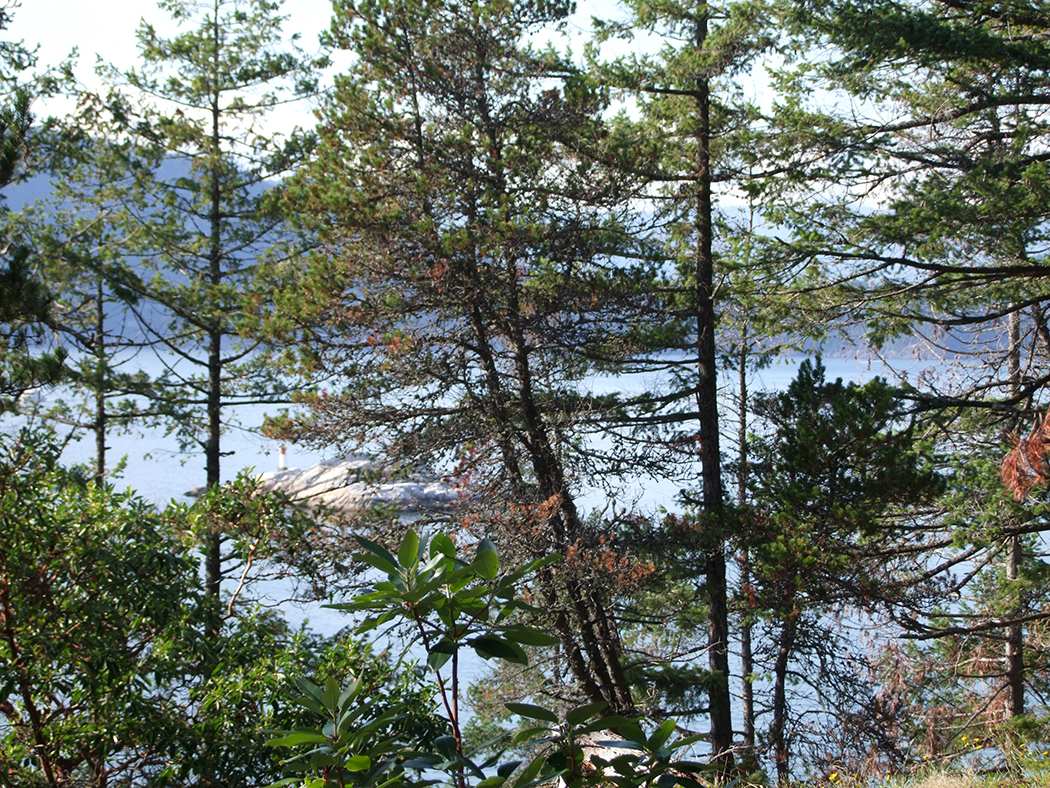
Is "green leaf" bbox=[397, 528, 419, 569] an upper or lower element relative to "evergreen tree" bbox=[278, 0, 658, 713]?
lower

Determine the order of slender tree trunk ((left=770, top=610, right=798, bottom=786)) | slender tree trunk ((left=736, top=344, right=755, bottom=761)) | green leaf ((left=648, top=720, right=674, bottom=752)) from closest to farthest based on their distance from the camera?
green leaf ((left=648, top=720, right=674, bottom=752))
slender tree trunk ((left=736, top=344, right=755, bottom=761))
slender tree trunk ((left=770, top=610, right=798, bottom=786))

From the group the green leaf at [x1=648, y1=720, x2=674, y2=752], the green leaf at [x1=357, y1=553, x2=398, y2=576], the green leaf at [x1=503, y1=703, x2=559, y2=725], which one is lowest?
the green leaf at [x1=648, y1=720, x2=674, y2=752]

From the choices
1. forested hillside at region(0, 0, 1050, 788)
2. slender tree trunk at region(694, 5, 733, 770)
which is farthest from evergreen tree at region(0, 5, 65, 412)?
slender tree trunk at region(694, 5, 733, 770)

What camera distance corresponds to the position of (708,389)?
10133mm

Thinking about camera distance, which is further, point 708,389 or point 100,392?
point 100,392

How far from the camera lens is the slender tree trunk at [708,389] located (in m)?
9.67

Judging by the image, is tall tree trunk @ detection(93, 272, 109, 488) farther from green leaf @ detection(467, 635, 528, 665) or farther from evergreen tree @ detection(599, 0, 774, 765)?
green leaf @ detection(467, 635, 528, 665)

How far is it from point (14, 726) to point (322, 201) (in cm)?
570

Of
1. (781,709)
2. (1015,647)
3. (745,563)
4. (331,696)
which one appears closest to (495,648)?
(331,696)

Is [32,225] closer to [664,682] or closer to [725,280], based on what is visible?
[725,280]

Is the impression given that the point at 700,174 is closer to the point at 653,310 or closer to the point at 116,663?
the point at 653,310

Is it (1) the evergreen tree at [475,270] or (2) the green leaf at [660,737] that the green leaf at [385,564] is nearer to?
(2) the green leaf at [660,737]

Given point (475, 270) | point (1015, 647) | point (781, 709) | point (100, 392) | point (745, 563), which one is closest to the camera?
point (475, 270)

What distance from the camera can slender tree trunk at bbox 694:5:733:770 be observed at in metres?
9.67
